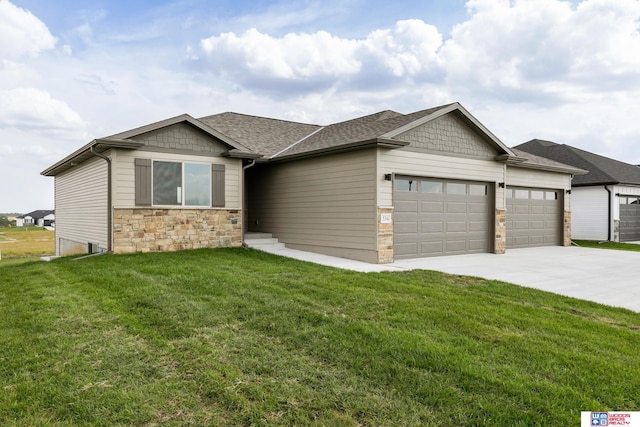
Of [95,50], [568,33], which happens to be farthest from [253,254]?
[568,33]

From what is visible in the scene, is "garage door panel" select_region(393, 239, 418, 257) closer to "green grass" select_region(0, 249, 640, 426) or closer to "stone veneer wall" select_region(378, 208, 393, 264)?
"stone veneer wall" select_region(378, 208, 393, 264)

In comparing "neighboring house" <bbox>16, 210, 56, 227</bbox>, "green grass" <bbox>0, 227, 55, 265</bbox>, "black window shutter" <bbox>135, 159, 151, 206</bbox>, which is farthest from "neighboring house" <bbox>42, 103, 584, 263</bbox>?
"neighboring house" <bbox>16, 210, 56, 227</bbox>

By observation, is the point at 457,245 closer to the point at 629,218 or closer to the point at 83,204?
the point at 83,204

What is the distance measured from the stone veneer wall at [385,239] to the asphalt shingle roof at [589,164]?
14.5m

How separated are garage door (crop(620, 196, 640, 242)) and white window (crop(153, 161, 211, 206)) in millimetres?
19670

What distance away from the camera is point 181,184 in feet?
36.7

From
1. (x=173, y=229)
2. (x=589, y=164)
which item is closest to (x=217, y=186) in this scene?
(x=173, y=229)

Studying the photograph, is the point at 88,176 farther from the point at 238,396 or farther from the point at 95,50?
the point at 238,396

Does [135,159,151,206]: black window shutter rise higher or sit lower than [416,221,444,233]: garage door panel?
higher

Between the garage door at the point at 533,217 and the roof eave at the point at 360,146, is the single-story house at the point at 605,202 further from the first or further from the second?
the roof eave at the point at 360,146

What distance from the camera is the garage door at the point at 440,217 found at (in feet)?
36.7

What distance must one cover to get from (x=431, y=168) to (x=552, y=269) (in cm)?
402

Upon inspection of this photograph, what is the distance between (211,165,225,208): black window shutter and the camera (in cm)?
1166

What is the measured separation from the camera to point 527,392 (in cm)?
306
